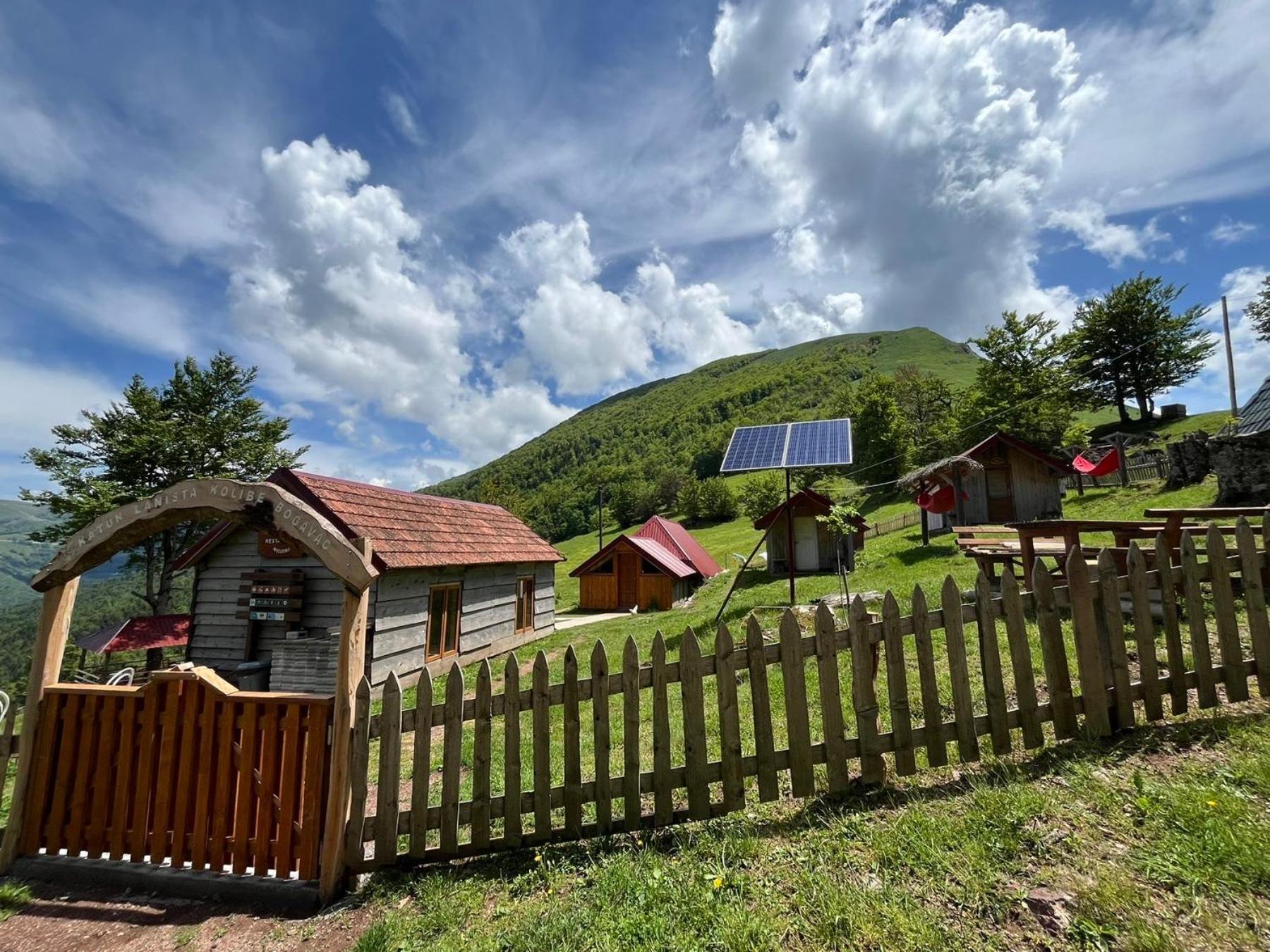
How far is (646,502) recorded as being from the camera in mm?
74438

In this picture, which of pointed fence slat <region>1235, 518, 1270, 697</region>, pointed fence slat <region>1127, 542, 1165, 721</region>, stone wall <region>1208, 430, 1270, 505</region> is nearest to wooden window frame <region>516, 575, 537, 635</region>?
pointed fence slat <region>1127, 542, 1165, 721</region>

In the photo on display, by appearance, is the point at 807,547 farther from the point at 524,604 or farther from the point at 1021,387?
the point at 1021,387

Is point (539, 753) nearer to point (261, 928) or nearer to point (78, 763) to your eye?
point (261, 928)

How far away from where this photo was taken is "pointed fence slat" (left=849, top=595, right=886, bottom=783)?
149 inches

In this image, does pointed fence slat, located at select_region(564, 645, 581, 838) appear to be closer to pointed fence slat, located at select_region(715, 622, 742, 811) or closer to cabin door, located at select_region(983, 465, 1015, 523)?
pointed fence slat, located at select_region(715, 622, 742, 811)

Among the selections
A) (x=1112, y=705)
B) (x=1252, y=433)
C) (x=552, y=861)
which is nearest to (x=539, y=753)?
(x=552, y=861)

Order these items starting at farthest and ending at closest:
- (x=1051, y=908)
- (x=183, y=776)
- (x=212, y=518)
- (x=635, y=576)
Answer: (x=635, y=576), (x=212, y=518), (x=183, y=776), (x=1051, y=908)

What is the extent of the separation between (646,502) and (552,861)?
233ft

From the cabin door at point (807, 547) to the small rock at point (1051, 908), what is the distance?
23413 millimetres

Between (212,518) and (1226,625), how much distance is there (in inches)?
330

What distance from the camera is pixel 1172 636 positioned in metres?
3.93

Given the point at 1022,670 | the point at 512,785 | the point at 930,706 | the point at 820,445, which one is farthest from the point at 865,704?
the point at 820,445

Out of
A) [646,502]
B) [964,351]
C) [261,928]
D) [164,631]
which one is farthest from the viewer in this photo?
[964,351]

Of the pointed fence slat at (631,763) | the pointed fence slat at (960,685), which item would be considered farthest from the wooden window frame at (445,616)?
the pointed fence slat at (960,685)
